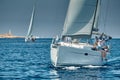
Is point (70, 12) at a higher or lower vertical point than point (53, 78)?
higher

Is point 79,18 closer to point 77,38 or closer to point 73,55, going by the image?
point 77,38

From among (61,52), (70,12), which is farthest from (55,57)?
(70,12)

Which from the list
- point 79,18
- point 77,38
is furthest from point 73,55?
point 79,18

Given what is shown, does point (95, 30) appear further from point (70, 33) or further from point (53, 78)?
point (53, 78)

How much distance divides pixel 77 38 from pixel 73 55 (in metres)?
3.27

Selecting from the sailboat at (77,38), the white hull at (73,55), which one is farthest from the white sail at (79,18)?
the white hull at (73,55)

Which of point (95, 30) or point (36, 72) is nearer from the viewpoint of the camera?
point (36, 72)

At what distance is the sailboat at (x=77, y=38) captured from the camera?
5831 cm

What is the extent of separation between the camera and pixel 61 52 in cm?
5803

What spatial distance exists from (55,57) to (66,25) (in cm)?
437

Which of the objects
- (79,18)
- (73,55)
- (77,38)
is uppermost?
(79,18)

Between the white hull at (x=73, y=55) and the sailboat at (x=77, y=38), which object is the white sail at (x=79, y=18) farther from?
the white hull at (x=73, y=55)

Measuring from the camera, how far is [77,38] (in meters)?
60.9

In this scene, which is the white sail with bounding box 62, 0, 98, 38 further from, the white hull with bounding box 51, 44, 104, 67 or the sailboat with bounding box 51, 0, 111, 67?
the white hull with bounding box 51, 44, 104, 67
